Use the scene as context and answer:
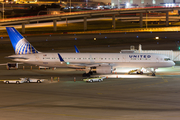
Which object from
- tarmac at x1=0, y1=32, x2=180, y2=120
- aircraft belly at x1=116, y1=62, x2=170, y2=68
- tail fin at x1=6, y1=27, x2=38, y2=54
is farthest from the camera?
tail fin at x1=6, y1=27, x2=38, y2=54

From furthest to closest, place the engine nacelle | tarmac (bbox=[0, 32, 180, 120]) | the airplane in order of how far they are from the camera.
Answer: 1. the airplane
2. the engine nacelle
3. tarmac (bbox=[0, 32, 180, 120])

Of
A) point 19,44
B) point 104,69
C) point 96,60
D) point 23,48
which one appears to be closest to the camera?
point 104,69

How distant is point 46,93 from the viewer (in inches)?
1548

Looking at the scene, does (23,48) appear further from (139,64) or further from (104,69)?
(139,64)

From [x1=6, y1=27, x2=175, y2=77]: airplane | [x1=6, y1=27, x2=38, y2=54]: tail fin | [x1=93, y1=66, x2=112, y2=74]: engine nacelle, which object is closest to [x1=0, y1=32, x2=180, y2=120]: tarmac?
[x1=93, y1=66, x2=112, y2=74]: engine nacelle

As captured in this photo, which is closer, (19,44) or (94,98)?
(94,98)

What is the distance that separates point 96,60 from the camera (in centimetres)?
5425

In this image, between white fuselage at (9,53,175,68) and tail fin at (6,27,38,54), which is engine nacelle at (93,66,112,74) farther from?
tail fin at (6,27,38,54)

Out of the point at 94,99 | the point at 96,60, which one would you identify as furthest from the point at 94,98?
the point at 96,60

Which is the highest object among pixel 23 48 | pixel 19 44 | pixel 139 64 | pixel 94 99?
pixel 19 44

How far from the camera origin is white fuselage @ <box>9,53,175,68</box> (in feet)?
177

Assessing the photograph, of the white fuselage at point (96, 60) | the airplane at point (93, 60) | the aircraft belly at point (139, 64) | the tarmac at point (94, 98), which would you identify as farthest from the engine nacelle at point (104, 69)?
the aircraft belly at point (139, 64)

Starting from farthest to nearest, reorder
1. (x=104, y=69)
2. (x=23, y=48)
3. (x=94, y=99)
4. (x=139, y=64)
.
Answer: (x=23, y=48)
(x=139, y=64)
(x=104, y=69)
(x=94, y=99)

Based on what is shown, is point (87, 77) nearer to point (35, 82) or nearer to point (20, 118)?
point (35, 82)
